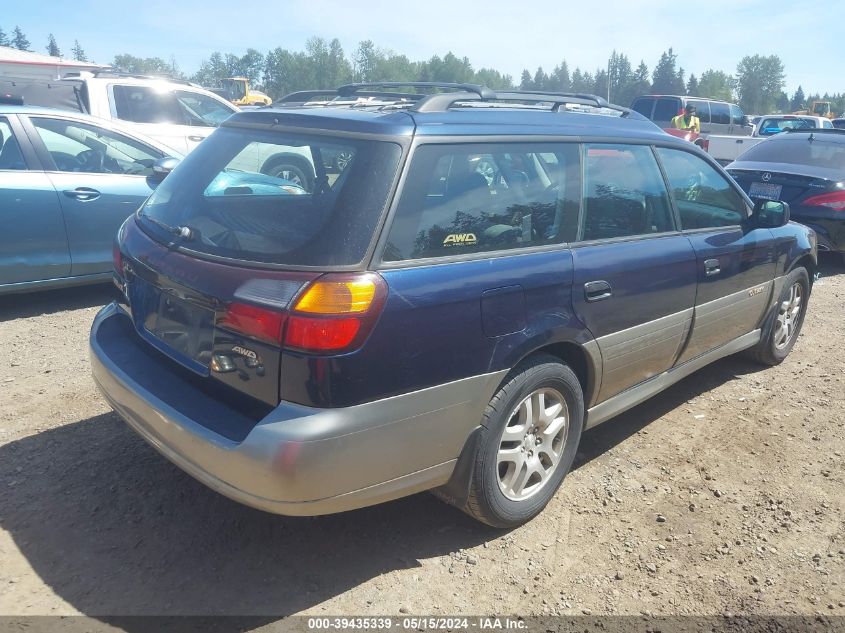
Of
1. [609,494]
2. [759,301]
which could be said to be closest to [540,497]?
[609,494]

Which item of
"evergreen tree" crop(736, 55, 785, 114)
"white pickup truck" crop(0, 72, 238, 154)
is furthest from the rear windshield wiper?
"evergreen tree" crop(736, 55, 785, 114)

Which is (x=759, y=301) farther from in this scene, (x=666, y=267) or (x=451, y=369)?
(x=451, y=369)

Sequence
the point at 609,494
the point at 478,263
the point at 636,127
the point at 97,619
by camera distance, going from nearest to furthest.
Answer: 1. the point at 97,619
2. the point at 478,263
3. the point at 609,494
4. the point at 636,127

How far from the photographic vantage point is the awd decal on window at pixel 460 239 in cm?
273

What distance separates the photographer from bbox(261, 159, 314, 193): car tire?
3.06 m

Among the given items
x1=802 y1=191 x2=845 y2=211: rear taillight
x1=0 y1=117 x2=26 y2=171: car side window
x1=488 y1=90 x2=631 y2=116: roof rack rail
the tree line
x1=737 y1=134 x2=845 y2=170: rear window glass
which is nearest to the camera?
x1=488 y1=90 x2=631 y2=116: roof rack rail

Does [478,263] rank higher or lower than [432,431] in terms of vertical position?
higher

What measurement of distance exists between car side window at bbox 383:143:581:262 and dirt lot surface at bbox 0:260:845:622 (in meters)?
1.27

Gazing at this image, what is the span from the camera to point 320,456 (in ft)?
7.67

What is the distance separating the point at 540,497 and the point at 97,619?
1.84 metres

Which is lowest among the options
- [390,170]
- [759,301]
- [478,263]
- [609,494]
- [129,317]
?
[609,494]

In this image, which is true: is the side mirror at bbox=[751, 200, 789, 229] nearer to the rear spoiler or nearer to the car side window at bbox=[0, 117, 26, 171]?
the car side window at bbox=[0, 117, 26, 171]

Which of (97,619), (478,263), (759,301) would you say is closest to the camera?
(97,619)

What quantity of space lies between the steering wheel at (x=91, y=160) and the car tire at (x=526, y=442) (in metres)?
4.51
